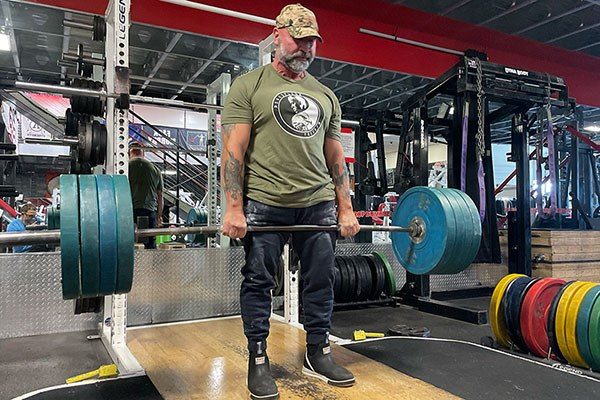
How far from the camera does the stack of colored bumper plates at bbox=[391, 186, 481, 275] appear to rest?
6.77ft

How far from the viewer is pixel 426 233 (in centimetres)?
220

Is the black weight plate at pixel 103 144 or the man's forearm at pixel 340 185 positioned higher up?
the black weight plate at pixel 103 144

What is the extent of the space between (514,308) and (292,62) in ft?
6.39

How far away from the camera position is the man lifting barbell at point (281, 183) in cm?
169

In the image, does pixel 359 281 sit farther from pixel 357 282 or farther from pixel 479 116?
pixel 479 116

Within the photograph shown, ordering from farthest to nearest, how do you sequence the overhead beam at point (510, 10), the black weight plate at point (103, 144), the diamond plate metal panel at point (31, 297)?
the overhead beam at point (510, 10) < the diamond plate metal panel at point (31, 297) < the black weight plate at point (103, 144)

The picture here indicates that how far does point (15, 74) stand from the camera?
245 inches

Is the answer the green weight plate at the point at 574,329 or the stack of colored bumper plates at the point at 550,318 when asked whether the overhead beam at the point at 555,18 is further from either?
the green weight plate at the point at 574,329

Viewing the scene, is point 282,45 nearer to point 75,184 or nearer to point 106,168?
point 75,184

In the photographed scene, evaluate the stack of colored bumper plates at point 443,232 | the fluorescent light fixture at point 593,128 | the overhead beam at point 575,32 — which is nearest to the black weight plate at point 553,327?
the stack of colored bumper plates at point 443,232

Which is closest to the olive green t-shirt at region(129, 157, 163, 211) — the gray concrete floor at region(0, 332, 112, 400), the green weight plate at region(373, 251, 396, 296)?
the gray concrete floor at region(0, 332, 112, 400)

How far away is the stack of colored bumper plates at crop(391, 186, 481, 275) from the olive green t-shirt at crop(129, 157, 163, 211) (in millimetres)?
2782

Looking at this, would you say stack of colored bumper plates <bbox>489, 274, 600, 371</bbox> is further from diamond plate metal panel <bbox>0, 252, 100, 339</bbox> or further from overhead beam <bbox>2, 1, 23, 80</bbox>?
overhead beam <bbox>2, 1, 23, 80</bbox>

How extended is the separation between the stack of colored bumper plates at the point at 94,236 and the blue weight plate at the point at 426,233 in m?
1.39
